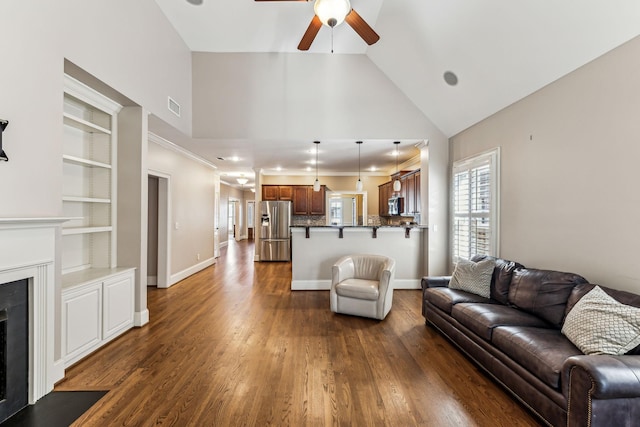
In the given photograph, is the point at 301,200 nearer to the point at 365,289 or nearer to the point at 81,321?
the point at 365,289

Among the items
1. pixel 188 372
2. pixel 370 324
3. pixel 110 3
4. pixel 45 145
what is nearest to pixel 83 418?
pixel 188 372

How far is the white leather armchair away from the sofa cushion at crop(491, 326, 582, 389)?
4.92ft

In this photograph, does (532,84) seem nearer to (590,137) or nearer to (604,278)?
(590,137)

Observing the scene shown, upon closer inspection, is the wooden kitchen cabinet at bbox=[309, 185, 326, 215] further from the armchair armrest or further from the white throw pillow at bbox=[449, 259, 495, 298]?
the white throw pillow at bbox=[449, 259, 495, 298]

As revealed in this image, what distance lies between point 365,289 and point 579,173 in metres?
2.50

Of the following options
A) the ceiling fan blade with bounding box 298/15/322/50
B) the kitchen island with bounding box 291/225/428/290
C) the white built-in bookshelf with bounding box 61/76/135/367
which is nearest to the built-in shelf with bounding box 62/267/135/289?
the white built-in bookshelf with bounding box 61/76/135/367

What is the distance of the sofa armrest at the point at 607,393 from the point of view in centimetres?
145

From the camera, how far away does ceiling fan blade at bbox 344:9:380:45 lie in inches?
110

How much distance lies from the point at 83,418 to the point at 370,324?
279 cm

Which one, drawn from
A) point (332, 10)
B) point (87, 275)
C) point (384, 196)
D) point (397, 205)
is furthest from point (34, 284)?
point (384, 196)

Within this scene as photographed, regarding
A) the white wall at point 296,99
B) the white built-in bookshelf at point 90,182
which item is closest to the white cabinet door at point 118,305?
the white built-in bookshelf at point 90,182

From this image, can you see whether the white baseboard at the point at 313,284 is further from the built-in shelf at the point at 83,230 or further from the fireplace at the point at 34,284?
the fireplace at the point at 34,284

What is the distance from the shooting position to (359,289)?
12.3 feet

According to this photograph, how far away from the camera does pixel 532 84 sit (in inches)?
122
